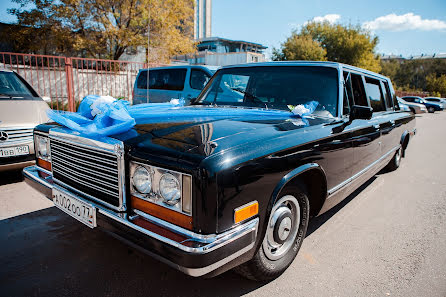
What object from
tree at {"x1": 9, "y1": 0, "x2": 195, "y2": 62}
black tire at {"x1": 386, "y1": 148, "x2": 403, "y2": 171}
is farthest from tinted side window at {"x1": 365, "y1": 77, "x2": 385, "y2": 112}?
tree at {"x1": 9, "y1": 0, "x2": 195, "y2": 62}

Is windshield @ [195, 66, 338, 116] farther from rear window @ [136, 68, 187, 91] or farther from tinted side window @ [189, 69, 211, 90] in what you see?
rear window @ [136, 68, 187, 91]

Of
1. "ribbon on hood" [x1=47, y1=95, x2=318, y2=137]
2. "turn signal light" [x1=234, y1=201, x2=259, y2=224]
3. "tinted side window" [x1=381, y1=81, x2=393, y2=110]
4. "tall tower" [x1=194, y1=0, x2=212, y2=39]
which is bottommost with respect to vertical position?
"turn signal light" [x1=234, y1=201, x2=259, y2=224]

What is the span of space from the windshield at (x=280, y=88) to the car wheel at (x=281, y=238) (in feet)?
3.16

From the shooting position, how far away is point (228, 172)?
5.16ft

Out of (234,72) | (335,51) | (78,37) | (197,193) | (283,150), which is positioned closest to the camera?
(197,193)

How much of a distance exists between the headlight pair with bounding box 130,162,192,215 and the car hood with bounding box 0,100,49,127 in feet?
10.7

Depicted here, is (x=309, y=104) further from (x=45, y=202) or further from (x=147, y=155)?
(x=45, y=202)

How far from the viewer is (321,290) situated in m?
2.18

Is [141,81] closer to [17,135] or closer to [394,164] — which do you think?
[17,135]

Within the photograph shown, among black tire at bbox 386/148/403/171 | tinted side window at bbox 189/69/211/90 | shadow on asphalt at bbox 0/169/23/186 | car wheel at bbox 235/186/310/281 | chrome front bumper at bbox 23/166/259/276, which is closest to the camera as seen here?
chrome front bumper at bbox 23/166/259/276

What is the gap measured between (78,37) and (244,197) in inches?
603

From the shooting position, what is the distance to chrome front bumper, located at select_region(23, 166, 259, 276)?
1.51 m

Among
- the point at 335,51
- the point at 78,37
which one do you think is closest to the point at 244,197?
the point at 78,37

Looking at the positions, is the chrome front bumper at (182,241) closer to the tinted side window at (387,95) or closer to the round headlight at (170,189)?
the round headlight at (170,189)
